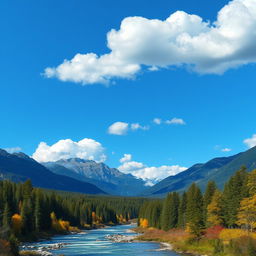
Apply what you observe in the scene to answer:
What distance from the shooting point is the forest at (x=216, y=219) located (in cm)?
7500

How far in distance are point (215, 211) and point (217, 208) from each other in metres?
1.38

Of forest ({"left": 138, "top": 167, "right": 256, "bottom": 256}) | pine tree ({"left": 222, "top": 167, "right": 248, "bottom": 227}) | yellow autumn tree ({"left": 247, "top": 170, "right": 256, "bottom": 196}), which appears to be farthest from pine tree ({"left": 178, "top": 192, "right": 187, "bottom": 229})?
yellow autumn tree ({"left": 247, "top": 170, "right": 256, "bottom": 196})

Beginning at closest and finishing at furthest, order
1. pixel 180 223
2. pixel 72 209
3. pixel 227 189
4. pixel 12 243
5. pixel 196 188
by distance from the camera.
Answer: pixel 12 243 < pixel 227 189 < pixel 196 188 < pixel 180 223 < pixel 72 209

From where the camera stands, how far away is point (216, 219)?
101 metres

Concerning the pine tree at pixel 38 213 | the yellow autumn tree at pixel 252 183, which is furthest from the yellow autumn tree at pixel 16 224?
the yellow autumn tree at pixel 252 183

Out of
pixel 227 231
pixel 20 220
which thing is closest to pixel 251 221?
pixel 227 231

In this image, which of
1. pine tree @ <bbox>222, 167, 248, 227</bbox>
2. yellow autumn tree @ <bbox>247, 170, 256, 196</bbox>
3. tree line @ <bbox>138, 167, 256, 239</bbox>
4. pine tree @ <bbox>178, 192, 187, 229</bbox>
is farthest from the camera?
pine tree @ <bbox>178, 192, 187, 229</bbox>

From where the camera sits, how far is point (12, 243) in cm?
6550

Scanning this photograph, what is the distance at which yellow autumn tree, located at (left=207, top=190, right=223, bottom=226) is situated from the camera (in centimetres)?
10081

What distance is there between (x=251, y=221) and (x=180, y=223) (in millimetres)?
46665

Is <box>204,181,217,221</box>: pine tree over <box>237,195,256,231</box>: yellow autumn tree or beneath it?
over

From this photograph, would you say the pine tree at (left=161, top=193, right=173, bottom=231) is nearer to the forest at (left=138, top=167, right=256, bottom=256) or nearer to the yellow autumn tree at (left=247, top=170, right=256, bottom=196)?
the forest at (left=138, top=167, right=256, bottom=256)

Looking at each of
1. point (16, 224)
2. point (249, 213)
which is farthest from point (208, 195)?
point (16, 224)

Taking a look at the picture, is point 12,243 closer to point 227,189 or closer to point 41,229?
point 227,189
